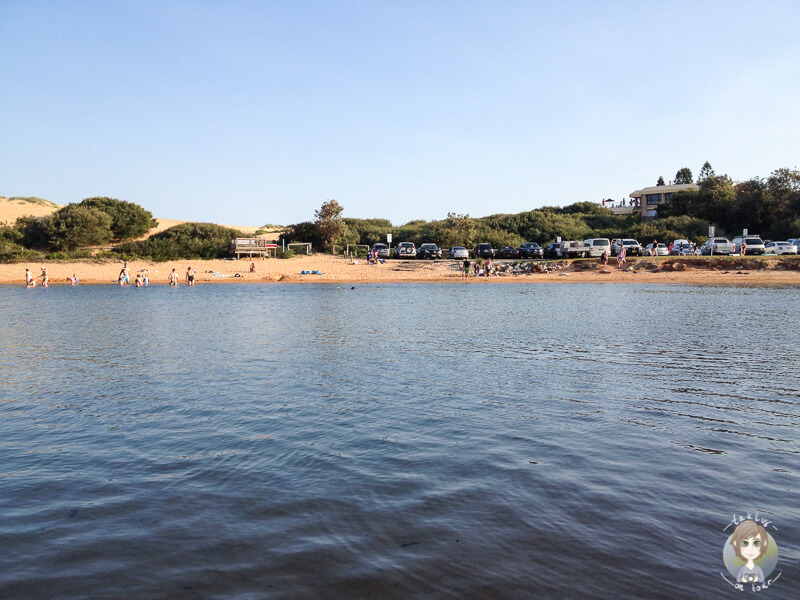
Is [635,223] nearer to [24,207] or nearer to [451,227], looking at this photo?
[451,227]

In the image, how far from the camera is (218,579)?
4.75 m

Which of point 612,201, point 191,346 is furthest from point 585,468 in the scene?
point 612,201

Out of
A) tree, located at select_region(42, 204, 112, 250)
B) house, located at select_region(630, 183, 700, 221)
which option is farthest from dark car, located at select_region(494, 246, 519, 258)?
tree, located at select_region(42, 204, 112, 250)

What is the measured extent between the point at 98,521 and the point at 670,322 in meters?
20.8

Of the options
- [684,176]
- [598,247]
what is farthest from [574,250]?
[684,176]

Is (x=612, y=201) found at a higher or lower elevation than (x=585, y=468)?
higher

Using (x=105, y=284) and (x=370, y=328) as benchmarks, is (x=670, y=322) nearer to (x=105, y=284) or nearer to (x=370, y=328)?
(x=370, y=328)

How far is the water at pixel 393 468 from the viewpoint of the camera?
486 cm

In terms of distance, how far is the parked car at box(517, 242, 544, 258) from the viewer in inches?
2449

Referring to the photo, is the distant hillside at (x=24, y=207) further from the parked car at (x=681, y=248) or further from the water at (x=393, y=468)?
the water at (x=393, y=468)

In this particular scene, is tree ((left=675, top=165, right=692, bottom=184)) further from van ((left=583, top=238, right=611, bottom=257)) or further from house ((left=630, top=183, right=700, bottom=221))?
van ((left=583, top=238, right=611, bottom=257))

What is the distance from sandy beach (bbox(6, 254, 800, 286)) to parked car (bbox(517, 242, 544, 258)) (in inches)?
357

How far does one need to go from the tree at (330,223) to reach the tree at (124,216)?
785 inches

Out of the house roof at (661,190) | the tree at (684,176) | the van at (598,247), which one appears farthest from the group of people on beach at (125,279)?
the tree at (684,176)
